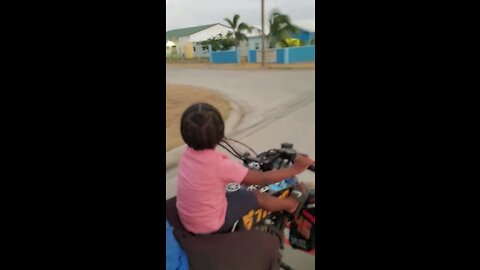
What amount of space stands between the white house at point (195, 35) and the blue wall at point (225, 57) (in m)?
0.03

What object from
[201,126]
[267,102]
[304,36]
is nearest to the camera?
[201,126]

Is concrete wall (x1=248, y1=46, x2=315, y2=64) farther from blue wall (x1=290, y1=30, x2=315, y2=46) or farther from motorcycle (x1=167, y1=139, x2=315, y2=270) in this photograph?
motorcycle (x1=167, y1=139, x2=315, y2=270)

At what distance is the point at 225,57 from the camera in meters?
1.23

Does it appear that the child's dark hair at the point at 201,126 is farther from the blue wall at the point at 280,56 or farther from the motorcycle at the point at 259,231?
the blue wall at the point at 280,56

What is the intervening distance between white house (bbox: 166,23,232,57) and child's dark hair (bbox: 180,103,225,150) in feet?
0.88

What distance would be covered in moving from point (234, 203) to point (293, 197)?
0.23 meters

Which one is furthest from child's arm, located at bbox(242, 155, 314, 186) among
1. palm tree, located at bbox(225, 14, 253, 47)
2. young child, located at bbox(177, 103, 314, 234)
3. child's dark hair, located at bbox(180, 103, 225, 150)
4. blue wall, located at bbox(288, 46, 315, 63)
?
palm tree, located at bbox(225, 14, 253, 47)

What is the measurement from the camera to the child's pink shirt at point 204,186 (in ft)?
3.47

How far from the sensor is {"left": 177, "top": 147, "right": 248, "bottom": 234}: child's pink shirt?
3.47ft

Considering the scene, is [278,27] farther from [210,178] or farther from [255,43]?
[210,178]

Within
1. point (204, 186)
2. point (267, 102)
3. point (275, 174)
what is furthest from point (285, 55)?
point (204, 186)

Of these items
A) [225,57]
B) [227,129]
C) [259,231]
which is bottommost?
[259,231]

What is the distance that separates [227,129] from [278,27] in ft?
1.26

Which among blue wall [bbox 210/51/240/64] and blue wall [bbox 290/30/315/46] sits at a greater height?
blue wall [bbox 290/30/315/46]
